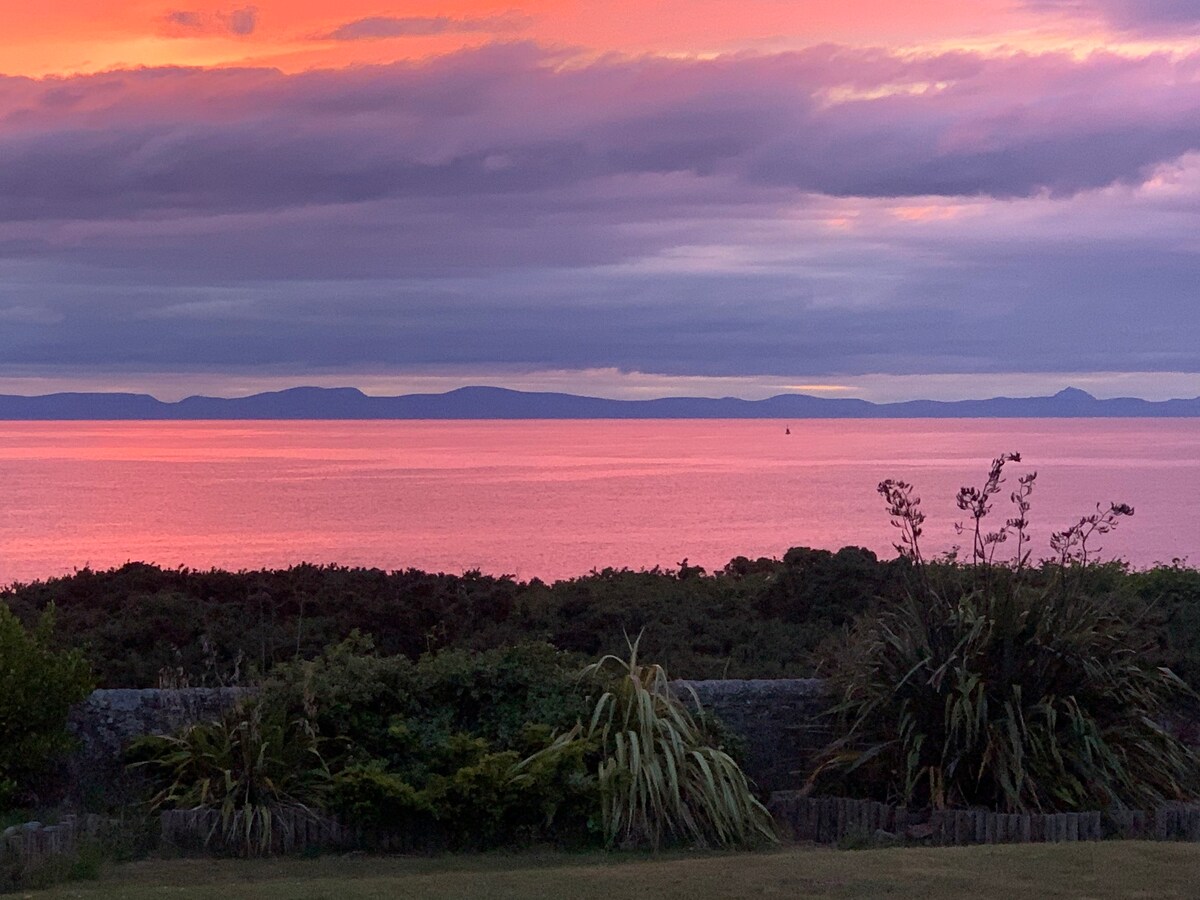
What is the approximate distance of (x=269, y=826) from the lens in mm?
9102

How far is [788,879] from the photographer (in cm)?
730

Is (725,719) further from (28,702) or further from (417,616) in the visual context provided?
(28,702)

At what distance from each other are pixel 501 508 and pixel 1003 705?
46.3 metres

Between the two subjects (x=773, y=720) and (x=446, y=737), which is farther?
(x=773, y=720)

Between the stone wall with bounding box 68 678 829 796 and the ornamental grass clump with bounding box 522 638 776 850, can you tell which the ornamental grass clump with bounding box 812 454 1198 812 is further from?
the ornamental grass clump with bounding box 522 638 776 850

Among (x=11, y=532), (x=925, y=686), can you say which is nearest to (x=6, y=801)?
(x=925, y=686)

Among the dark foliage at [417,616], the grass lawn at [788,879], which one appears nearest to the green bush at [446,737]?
the grass lawn at [788,879]

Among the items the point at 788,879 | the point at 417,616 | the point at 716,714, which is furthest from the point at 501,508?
the point at 788,879

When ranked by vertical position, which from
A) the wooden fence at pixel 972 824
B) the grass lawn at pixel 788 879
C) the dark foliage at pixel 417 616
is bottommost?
the wooden fence at pixel 972 824

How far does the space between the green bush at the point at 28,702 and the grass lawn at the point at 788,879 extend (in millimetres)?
1420

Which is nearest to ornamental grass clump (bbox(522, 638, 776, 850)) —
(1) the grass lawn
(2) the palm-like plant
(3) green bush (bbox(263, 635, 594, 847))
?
(3) green bush (bbox(263, 635, 594, 847))

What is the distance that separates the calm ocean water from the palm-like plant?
23049 millimetres

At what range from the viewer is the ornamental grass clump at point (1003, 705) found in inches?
381

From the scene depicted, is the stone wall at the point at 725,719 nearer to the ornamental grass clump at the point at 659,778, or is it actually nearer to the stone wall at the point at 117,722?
the stone wall at the point at 117,722
